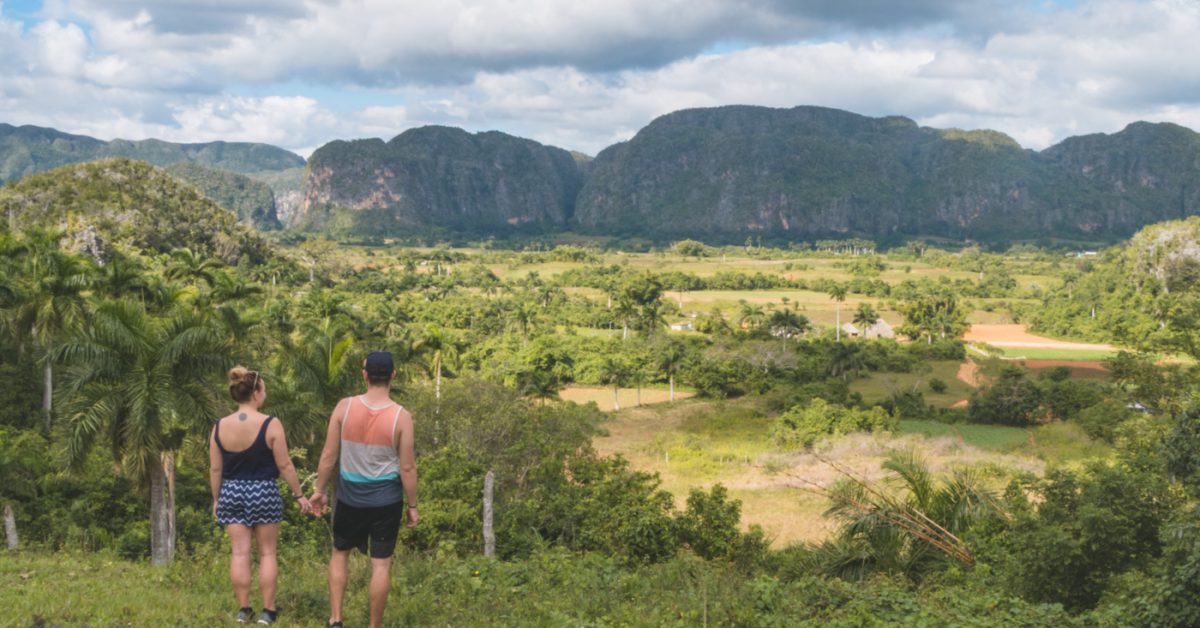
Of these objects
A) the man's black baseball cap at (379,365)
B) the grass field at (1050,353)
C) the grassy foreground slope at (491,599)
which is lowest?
the grass field at (1050,353)

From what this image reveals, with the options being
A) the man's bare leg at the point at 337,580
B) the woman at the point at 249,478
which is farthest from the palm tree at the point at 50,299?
the man's bare leg at the point at 337,580

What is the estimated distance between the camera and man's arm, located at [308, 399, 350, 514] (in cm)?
498

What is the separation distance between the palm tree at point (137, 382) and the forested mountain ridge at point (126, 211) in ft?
132

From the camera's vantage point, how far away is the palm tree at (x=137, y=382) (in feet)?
38.1

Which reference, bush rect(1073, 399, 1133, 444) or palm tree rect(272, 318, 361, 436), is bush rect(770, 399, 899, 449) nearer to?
bush rect(1073, 399, 1133, 444)

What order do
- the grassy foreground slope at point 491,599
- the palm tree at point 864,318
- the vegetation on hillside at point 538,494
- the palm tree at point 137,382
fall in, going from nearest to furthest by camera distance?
1. the grassy foreground slope at point 491,599
2. the vegetation on hillside at point 538,494
3. the palm tree at point 137,382
4. the palm tree at point 864,318

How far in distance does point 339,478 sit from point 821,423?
3308 centimetres

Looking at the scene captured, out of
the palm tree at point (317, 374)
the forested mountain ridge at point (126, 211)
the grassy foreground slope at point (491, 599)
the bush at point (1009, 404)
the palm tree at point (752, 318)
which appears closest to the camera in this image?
the grassy foreground slope at point (491, 599)

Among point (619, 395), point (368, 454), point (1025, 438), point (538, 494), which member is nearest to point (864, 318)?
point (619, 395)

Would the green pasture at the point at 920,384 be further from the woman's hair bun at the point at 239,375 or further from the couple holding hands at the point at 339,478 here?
the woman's hair bun at the point at 239,375

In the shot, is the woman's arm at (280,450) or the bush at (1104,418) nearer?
the woman's arm at (280,450)

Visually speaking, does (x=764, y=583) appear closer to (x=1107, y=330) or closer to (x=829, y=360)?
(x=829, y=360)

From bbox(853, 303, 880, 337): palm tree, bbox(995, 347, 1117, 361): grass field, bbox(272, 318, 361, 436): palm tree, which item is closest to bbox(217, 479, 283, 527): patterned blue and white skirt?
bbox(272, 318, 361, 436): palm tree

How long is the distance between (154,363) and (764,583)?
944cm
